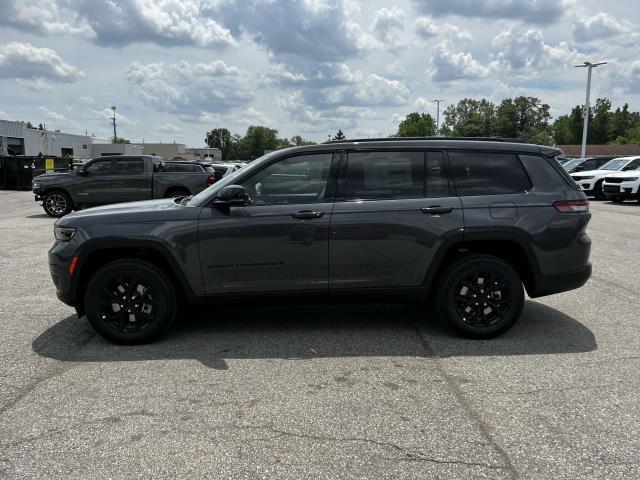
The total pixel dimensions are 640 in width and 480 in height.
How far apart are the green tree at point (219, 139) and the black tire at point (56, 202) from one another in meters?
139

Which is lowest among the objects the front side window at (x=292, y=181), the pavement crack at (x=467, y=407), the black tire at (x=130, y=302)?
the pavement crack at (x=467, y=407)

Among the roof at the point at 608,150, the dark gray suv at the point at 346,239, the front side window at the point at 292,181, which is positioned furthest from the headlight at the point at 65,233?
the roof at the point at 608,150

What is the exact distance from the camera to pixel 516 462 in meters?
2.94

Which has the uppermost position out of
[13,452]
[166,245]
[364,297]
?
[166,245]

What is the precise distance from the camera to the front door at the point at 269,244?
4688 mm

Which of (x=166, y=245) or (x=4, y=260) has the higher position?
(x=166, y=245)

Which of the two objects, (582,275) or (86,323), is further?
(86,323)

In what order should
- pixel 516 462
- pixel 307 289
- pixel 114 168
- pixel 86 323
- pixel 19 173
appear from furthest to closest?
pixel 19 173, pixel 114 168, pixel 86 323, pixel 307 289, pixel 516 462

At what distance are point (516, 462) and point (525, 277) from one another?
8.01ft

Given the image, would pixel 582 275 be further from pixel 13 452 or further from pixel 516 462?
pixel 13 452

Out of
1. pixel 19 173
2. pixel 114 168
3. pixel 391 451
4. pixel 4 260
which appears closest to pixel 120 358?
pixel 391 451

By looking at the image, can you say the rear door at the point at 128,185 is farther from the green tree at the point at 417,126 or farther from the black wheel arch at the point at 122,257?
the green tree at the point at 417,126

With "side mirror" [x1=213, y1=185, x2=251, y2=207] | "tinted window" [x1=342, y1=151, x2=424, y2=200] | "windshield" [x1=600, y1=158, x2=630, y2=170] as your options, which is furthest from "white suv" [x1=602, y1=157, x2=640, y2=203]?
"side mirror" [x1=213, y1=185, x2=251, y2=207]

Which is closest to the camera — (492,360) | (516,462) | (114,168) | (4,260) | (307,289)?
(516,462)
